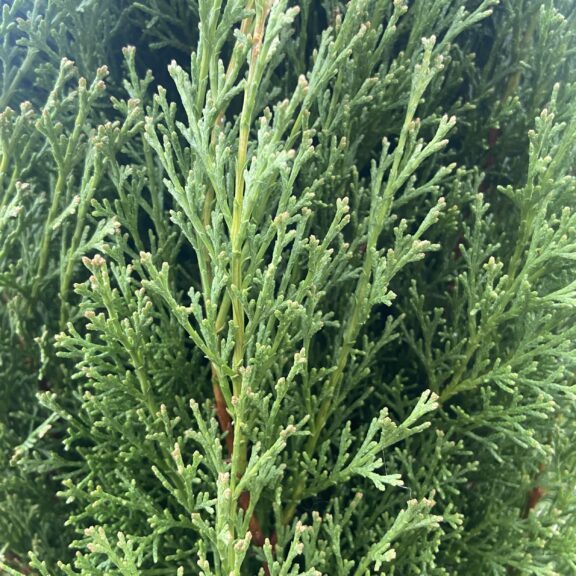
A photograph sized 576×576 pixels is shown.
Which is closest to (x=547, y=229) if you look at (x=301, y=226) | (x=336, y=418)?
(x=301, y=226)

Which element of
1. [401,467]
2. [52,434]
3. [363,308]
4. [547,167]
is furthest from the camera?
[52,434]

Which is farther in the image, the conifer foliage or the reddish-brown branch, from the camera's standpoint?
the reddish-brown branch

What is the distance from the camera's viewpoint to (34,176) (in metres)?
2.54

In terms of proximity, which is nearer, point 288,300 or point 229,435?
point 288,300

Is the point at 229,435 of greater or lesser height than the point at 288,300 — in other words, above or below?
below

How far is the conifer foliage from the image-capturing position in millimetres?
1727

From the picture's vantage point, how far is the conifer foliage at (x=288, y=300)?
1.73 metres

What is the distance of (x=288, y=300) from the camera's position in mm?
1708

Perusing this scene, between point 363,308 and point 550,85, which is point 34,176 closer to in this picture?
point 363,308

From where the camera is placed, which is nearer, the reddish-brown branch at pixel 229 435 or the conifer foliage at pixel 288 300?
the conifer foliage at pixel 288 300

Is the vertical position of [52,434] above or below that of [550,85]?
below

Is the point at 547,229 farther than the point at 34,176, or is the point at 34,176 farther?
the point at 34,176

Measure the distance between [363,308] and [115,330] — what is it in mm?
790

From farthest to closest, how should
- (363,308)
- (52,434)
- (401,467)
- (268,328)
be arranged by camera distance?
(52,434) → (401,467) → (363,308) → (268,328)
